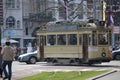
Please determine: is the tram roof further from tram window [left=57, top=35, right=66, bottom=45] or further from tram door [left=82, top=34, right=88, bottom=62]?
tram door [left=82, top=34, right=88, bottom=62]

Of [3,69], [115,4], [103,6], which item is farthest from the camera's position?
[115,4]

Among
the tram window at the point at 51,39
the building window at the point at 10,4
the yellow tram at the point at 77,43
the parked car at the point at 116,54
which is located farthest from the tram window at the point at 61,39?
the building window at the point at 10,4

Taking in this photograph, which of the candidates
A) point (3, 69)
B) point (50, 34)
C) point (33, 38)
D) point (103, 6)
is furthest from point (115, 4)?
point (3, 69)

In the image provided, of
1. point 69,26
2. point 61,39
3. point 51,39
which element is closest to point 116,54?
point 51,39

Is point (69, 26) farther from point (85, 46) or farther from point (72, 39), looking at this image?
point (85, 46)

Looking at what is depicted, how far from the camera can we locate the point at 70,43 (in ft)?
108

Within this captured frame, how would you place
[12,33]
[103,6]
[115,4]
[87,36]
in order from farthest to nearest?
1. [12,33]
2. [115,4]
3. [103,6]
4. [87,36]

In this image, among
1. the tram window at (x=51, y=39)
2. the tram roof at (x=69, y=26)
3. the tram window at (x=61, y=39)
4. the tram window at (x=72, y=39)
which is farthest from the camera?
the tram window at (x=51, y=39)

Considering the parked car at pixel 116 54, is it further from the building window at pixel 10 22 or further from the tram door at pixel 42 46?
the building window at pixel 10 22

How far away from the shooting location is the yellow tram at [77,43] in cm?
3216

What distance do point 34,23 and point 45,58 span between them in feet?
147

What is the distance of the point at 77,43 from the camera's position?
32531mm

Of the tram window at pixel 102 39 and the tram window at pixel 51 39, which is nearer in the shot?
the tram window at pixel 102 39

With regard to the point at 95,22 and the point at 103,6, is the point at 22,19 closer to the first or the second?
the point at 103,6
